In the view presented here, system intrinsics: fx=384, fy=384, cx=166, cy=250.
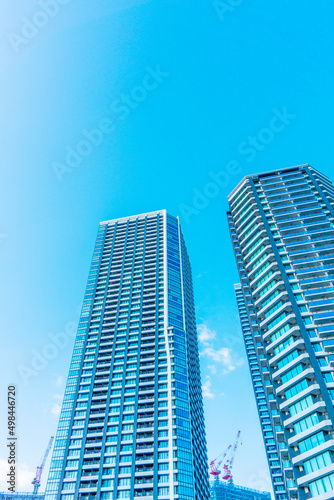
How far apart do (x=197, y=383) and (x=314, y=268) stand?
6744cm

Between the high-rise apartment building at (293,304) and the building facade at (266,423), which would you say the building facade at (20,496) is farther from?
the high-rise apartment building at (293,304)

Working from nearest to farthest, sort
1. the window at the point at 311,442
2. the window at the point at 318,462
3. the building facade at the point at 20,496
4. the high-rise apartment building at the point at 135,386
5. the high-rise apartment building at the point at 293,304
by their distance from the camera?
the window at the point at 318,462 → the window at the point at 311,442 → the high-rise apartment building at the point at 293,304 → the high-rise apartment building at the point at 135,386 → the building facade at the point at 20,496

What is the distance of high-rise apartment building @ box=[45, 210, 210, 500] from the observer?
9438 centimetres

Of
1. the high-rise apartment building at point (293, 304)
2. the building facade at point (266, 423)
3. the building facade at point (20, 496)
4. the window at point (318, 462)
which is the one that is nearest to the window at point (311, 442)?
the high-rise apartment building at point (293, 304)

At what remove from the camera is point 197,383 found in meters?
131

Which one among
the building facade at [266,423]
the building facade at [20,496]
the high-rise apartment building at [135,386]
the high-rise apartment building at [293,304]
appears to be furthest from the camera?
the building facade at [20,496]

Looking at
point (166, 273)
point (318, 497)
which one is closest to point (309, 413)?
point (318, 497)

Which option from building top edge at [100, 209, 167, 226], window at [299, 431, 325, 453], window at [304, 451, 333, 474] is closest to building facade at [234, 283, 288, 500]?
window at [299, 431, 325, 453]

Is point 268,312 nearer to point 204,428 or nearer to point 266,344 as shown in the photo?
point 266,344

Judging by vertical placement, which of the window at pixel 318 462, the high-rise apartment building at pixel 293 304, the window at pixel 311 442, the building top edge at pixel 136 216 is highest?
the building top edge at pixel 136 216

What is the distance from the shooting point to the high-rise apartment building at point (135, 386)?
310ft

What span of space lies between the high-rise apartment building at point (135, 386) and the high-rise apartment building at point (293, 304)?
27499 mm

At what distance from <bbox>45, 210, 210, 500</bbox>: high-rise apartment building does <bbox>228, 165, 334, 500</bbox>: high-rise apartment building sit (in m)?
27.5

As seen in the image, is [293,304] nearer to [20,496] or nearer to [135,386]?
[135,386]
